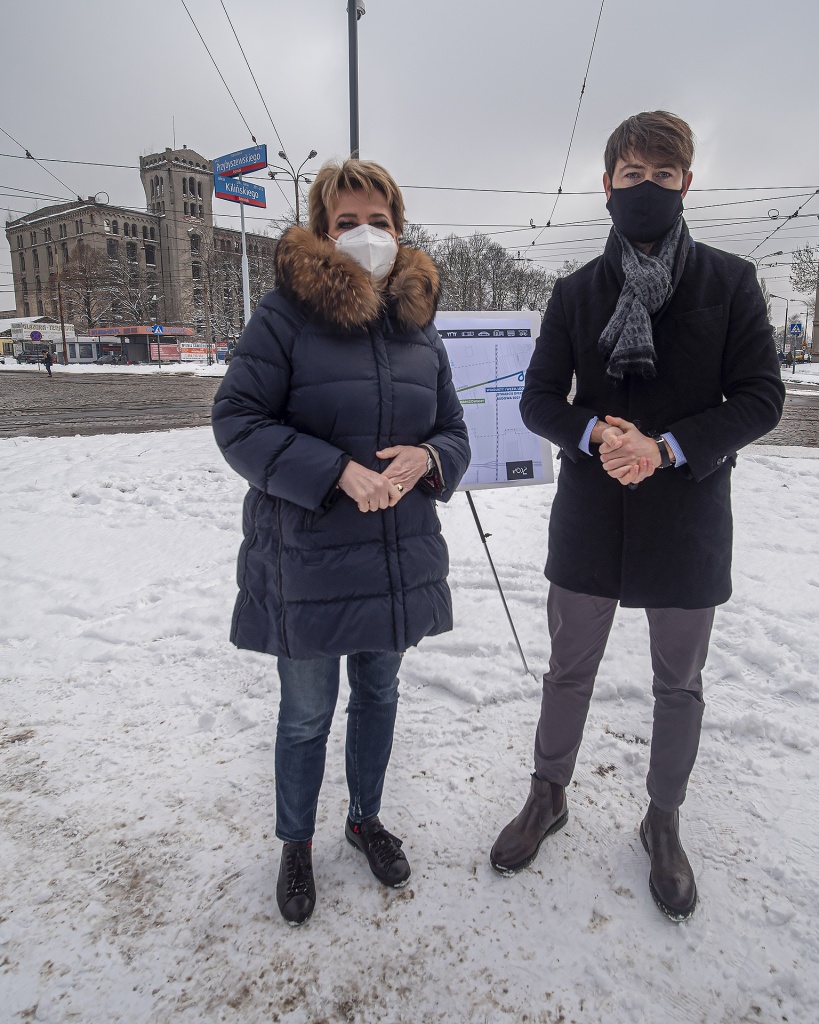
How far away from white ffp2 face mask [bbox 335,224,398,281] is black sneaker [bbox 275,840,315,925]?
70.3 inches

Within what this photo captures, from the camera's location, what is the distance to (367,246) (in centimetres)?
176

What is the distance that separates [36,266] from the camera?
294 ft

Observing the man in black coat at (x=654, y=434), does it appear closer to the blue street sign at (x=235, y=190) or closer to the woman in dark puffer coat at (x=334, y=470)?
the woman in dark puffer coat at (x=334, y=470)

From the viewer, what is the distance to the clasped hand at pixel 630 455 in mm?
1642

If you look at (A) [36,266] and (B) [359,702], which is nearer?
(B) [359,702]

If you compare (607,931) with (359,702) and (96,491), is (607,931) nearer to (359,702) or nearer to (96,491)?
(359,702)

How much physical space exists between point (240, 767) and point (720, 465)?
2082mm

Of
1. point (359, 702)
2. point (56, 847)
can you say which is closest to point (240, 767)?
point (56, 847)

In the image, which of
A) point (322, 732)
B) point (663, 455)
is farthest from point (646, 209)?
point (322, 732)

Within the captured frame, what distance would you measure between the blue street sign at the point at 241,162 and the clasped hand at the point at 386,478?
22988mm

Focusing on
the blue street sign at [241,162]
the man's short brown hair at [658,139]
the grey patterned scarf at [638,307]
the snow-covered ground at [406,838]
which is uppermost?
the blue street sign at [241,162]

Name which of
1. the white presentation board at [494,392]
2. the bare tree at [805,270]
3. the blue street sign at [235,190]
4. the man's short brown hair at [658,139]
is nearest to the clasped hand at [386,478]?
the man's short brown hair at [658,139]

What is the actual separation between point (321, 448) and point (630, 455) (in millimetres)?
846

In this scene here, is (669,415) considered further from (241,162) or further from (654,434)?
(241,162)
